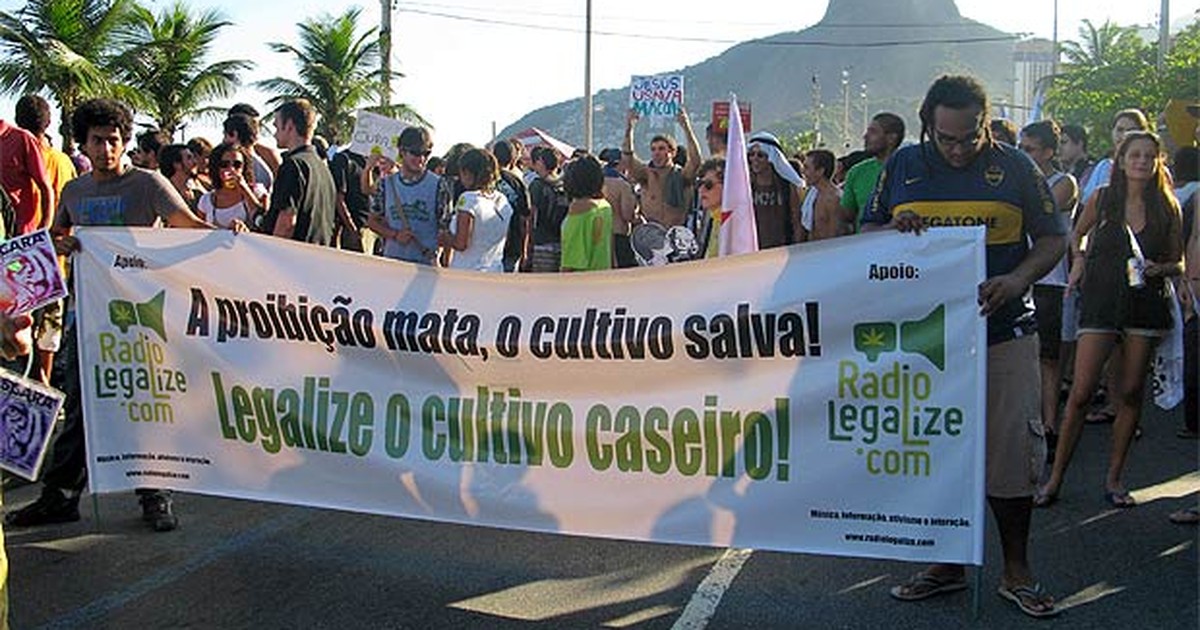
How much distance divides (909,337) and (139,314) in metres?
3.34

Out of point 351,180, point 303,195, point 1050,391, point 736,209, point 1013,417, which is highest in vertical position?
point 351,180

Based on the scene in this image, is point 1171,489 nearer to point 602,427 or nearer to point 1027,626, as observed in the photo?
point 1027,626

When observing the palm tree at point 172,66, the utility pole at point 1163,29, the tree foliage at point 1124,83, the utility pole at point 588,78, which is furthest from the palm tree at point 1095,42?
the palm tree at point 172,66

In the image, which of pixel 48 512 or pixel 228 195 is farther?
pixel 228 195

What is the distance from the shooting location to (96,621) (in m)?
4.31

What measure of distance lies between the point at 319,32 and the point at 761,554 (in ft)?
88.5

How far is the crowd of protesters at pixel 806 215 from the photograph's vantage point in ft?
14.2

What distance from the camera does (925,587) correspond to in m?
4.50

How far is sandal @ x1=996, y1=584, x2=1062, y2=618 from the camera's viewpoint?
4289mm

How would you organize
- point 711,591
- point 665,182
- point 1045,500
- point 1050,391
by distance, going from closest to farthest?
point 711,591 < point 1045,500 < point 1050,391 < point 665,182

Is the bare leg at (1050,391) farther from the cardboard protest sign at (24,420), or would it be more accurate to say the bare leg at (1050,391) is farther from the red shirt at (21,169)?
the red shirt at (21,169)

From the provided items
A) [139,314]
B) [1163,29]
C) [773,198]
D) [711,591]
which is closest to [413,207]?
[773,198]

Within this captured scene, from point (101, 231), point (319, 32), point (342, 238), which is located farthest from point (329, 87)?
point (101, 231)

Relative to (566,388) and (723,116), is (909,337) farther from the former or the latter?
(723,116)
